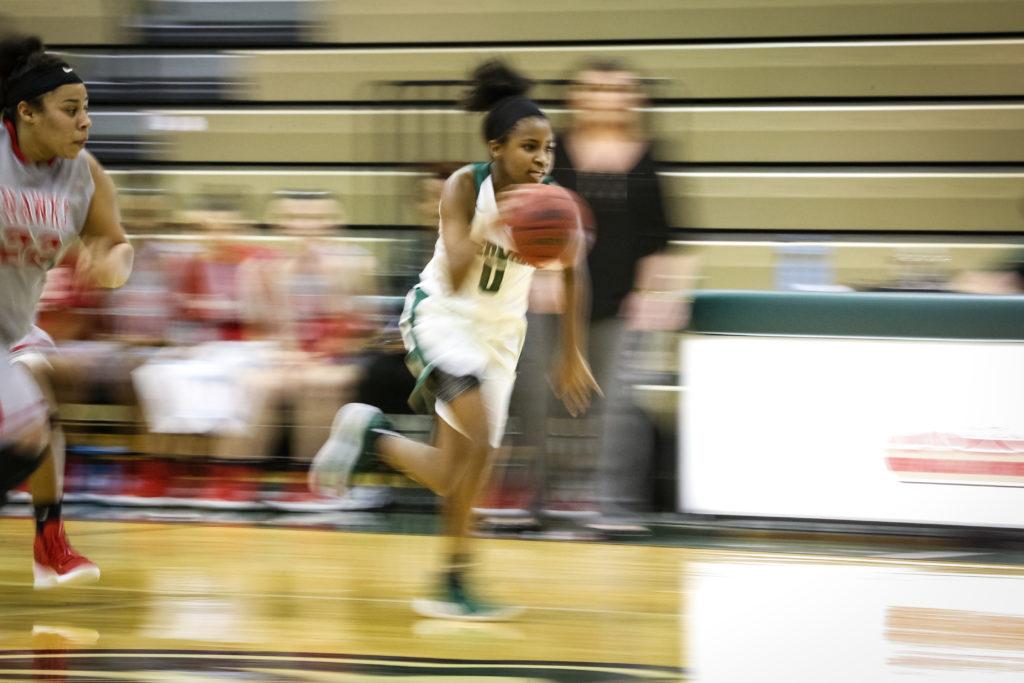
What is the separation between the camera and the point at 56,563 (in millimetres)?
3816

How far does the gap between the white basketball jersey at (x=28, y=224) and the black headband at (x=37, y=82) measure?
0.32ft

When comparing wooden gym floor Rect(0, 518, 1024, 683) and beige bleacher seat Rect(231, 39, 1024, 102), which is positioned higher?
beige bleacher seat Rect(231, 39, 1024, 102)

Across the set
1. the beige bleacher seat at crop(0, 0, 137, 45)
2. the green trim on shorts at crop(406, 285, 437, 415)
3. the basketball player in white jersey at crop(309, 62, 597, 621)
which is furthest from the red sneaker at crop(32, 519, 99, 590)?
the beige bleacher seat at crop(0, 0, 137, 45)

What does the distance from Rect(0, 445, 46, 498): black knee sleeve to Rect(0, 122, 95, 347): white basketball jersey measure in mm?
426

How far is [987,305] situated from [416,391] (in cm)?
249

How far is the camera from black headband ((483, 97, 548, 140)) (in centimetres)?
346

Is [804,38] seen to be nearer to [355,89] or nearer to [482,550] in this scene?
[355,89]

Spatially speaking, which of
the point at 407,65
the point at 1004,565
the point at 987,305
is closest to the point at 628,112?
the point at 987,305

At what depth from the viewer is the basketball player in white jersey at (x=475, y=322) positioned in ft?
11.4

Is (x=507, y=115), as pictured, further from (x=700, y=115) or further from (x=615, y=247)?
(x=700, y=115)

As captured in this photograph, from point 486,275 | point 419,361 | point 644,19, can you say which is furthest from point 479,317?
point 644,19

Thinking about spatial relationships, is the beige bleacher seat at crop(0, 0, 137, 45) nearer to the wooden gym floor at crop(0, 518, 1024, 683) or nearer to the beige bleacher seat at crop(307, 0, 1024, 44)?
the beige bleacher seat at crop(307, 0, 1024, 44)

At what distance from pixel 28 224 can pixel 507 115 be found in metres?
1.38

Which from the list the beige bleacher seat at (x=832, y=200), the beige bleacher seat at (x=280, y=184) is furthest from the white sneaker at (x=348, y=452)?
the beige bleacher seat at (x=280, y=184)
